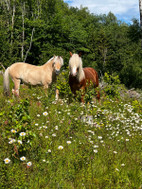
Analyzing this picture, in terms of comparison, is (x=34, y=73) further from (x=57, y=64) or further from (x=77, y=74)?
(x=77, y=74)

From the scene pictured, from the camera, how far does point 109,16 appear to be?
9081 centimetres

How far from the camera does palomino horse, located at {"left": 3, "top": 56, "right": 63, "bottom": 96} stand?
23.7 feet

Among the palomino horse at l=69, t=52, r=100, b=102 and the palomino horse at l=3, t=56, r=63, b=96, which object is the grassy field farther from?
the palomino horse at l=3, t=56, r=63, b=96

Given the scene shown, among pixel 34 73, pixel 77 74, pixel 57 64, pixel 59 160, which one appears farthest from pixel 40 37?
pixel 59 160

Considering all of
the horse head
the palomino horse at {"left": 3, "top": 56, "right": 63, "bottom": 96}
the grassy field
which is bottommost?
the grassy field

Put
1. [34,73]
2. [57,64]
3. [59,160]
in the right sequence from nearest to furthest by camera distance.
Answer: [59,160]
[57,64]
[34,73]

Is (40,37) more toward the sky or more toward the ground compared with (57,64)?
more toward the sky

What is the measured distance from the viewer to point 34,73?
7652mm

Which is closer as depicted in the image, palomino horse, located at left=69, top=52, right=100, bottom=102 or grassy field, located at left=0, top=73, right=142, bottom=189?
grassy field, located at left=0, top=73, right=142, bottom=189

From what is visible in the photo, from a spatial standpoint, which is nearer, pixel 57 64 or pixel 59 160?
pixel 59 160

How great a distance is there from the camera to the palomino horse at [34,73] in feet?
23.7

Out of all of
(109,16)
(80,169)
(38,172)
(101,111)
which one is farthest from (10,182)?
(109,16)

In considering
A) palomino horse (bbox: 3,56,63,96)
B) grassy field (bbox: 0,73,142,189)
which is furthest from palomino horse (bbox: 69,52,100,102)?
grassy field (bbox: 0,73,142,189)

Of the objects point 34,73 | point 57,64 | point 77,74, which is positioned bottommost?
point 34,73
